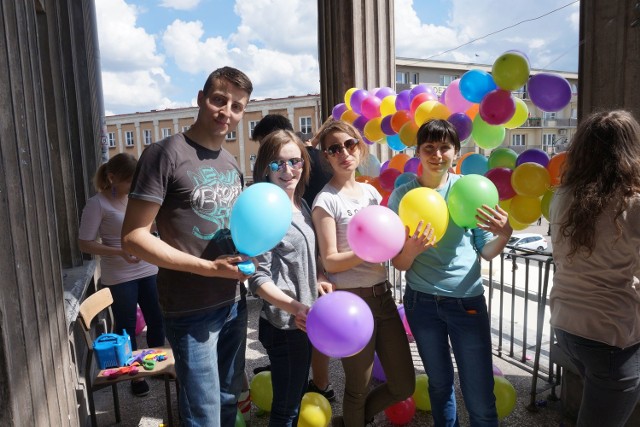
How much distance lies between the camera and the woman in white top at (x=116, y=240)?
330 centimetres

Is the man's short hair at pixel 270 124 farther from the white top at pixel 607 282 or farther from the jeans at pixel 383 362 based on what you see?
the white top at pixel 607 282

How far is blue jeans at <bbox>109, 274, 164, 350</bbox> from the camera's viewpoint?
339 cm

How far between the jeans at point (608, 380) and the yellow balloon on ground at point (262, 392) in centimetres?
185

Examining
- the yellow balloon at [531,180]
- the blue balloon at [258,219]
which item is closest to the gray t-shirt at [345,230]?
the blue balloon at [258,219]

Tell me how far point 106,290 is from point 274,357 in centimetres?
161

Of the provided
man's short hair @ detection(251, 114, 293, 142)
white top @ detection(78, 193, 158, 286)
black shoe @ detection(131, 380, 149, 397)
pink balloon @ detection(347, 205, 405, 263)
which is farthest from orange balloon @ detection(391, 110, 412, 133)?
black shoe @ detection(131, 380, 149, 397)

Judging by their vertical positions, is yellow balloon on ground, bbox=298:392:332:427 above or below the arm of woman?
below

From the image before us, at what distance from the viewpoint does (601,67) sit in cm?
240

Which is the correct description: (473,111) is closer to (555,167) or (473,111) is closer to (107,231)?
(555,167)

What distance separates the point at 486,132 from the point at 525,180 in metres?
0.72

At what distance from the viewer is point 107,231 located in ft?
11.0

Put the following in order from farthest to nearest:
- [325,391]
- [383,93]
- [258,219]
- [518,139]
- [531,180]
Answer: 1. [518,139]
2. [383,93]
3. [325,391]
4. [531,180]
5. [258,219]

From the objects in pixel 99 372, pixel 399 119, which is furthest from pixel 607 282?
pixel 99 372

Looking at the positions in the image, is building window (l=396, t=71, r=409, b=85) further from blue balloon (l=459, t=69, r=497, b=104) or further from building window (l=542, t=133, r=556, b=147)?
blue balloon (l=459, t=69, r=497, b=104)
